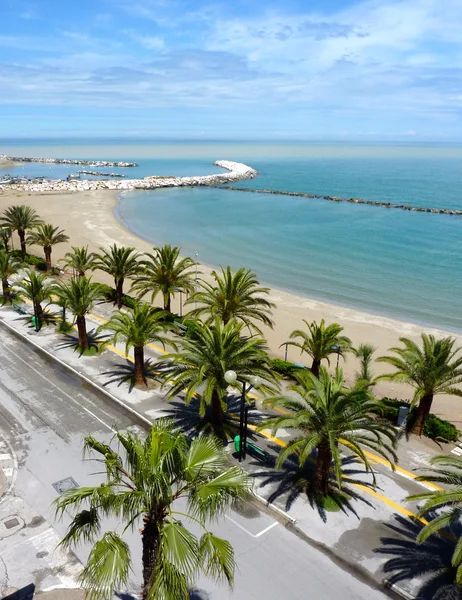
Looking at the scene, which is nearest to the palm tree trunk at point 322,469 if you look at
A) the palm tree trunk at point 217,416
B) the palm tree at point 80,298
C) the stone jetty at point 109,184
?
the palm tree trunk at point 217,416

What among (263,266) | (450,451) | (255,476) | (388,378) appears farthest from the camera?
(263,266)

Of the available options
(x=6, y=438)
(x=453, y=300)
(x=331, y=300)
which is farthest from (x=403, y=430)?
(x=453, y=300)

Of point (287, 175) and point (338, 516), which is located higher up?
point (287, 175)

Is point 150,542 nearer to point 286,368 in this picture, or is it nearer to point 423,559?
point 423,559

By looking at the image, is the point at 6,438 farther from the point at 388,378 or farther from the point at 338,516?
the point at 388,378

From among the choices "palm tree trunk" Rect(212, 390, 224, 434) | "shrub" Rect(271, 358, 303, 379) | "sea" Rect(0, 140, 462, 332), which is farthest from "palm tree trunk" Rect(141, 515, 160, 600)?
"sea" Rect(0, 140, 462, 332)

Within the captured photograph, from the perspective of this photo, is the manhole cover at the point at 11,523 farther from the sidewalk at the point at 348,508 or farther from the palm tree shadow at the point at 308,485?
the palm tree shadow at the point at 308,485

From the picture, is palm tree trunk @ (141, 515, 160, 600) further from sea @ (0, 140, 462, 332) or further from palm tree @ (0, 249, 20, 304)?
sea @ (0, 140, 462, 332)
